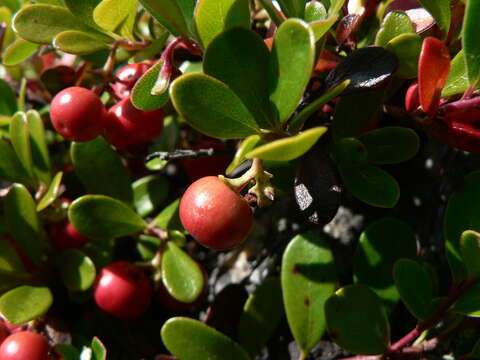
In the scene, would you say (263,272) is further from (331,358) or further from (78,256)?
(78,256)

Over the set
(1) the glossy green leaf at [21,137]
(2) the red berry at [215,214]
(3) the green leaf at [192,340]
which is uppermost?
(1) the glossy green leaf at [21,137]

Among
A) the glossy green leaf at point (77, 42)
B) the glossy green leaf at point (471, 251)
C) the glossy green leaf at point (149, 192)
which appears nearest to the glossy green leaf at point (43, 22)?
the glossy green leaf at point (77, 42)

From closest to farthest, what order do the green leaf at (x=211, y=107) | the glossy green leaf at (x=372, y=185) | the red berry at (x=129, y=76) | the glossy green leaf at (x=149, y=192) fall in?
1. the green leaf at (x=211, y=107)
2. the glossy green leaf at (x=372, y=185)
3. the red berry at (x=129, y=76)
4. the glossy green leaf at (x=149, y=192)

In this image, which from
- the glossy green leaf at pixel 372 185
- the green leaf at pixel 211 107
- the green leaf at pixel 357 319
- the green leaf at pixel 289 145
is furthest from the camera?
the green leaf at pixel 357 319

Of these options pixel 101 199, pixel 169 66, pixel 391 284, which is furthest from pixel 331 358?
pixel 169 66

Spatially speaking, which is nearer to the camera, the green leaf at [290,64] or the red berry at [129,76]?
the green leaf at [290,64]

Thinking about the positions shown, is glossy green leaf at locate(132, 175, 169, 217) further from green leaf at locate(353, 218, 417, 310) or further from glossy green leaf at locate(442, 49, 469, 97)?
glossy green leaf at locate(442, 49, 469, 97)

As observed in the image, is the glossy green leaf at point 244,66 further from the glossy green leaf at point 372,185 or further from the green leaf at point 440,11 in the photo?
the green leaf at point 440,11
